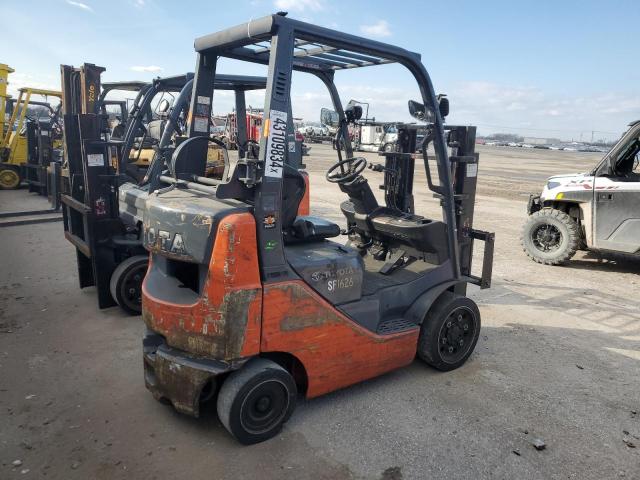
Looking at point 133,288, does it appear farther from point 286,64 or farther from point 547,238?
point 547,238

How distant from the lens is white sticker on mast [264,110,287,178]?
9.56 ft

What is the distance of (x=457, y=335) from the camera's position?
4.23 m

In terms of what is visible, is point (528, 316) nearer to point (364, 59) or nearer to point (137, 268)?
point (364, 59)

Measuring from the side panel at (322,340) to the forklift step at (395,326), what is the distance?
4cm

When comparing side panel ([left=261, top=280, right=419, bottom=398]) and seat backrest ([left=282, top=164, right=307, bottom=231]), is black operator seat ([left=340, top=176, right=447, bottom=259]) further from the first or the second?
seat backrest ([left=282, top=164, right=307, bottom=231])

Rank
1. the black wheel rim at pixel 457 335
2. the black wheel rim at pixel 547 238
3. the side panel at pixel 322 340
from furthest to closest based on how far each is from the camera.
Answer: the black wheel rim at pixel 547 238 < the black wheel rim at pixel 457 335 < the side panel at pixel 322 340

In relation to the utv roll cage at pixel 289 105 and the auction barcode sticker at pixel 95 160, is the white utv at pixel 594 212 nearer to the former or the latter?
the utv roll cage at pixel 289 105

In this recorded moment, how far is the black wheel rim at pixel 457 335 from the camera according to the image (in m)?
4.15

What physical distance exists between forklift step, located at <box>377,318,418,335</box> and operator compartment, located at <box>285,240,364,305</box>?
1.30 ft

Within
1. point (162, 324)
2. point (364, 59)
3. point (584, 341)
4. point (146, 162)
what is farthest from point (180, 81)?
point (584, 341)

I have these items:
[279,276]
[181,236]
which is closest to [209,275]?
[181,236]

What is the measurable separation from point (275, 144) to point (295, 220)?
83cm

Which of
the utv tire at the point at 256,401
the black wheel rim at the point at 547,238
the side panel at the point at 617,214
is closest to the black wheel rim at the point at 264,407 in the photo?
the utv tire at the point at 256,401

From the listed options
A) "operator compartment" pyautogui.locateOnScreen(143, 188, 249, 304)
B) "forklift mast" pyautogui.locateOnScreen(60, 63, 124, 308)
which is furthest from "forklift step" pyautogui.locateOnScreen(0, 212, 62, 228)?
"operator compartment" pyautogui.locateOnScreen(143, 188, 249, 304)
